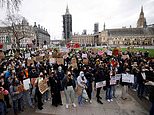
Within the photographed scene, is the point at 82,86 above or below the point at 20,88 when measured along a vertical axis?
below

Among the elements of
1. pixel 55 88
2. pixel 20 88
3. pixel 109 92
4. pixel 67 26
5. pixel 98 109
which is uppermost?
pixel 67 26

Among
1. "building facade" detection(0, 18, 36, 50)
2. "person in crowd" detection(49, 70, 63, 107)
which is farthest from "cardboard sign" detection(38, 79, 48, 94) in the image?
"building facade" detection(0, 18, 36, 50)

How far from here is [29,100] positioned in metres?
11.0

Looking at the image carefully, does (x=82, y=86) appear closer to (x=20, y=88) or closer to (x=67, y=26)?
(x=20, y=88)

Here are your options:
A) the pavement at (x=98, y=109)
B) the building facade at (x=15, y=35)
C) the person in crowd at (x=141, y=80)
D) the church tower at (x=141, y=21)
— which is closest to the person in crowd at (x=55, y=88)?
the pavement at (x=98, y=109)

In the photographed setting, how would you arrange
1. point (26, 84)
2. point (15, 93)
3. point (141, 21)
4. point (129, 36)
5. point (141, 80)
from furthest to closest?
point (141, 21) < point (129, 36) < point (141, 80) < point (26, 84) < point (15, 93)

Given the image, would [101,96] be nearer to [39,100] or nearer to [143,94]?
[143,94]

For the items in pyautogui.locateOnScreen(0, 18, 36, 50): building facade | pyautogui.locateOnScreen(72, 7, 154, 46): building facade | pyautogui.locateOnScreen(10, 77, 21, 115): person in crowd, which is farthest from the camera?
pyautogui.locateOnScreen(72, 7, 154, 46): building facade

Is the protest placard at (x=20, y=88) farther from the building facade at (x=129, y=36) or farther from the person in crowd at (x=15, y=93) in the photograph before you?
the building facade at (x=129, y=36)

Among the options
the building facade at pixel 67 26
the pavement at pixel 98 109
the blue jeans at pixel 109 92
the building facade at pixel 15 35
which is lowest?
the pavement at pixel 98 109

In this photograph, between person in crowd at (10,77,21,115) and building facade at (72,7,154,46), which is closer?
person in crowd at (10,77,21,115)

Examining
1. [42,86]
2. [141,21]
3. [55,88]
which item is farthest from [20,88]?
[141,21]

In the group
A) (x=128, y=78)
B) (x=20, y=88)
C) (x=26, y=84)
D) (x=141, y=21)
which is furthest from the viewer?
(x=141, y=21)

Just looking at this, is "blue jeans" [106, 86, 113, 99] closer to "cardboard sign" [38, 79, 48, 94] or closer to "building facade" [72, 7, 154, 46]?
"cardboard sign" [38, 79, 48, 94]
